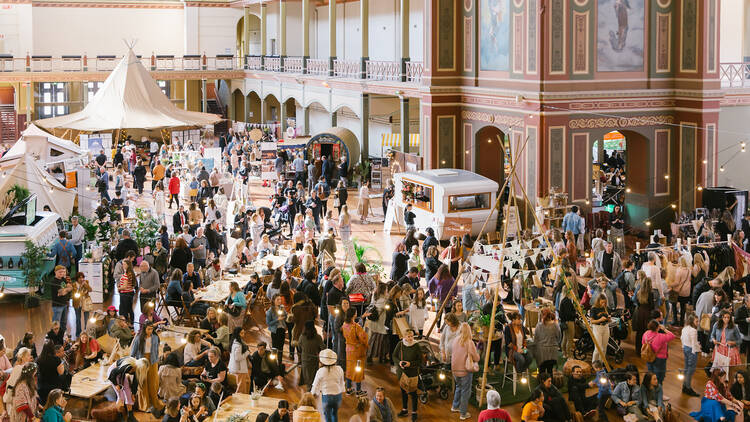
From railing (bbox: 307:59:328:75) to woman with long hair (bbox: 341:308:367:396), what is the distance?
2323 centimetres

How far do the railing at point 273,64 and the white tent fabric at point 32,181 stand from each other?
2053 cm

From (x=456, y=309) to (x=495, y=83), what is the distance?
40.0 feet

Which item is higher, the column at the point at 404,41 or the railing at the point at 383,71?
the column at the point at 404,41

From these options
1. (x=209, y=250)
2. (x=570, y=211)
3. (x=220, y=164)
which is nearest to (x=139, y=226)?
(x=209, y=250)

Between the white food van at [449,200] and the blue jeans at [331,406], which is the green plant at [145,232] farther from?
the blue jeans at [331,406]

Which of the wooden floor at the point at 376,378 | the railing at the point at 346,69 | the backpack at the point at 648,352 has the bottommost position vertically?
the wooden floor at the point at 376,378

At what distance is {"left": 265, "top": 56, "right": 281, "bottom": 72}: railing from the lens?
130ft

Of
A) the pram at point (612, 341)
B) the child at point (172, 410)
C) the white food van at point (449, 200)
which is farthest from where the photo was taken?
the white food van at point (449, 200)

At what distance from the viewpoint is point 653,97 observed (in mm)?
21891

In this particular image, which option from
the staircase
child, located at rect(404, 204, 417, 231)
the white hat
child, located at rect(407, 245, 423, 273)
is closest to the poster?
child, located at rect(404, 204, 417, 231)

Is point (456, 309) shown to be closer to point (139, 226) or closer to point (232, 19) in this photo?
point (139, 226)

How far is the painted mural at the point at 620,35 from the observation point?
69.7 ft

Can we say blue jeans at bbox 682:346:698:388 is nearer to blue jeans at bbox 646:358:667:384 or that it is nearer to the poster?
blue jeans at bbox 646:358:667:384

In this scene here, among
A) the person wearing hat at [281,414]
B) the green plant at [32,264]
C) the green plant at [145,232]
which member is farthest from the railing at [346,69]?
the person wearing hat at [281,414]
